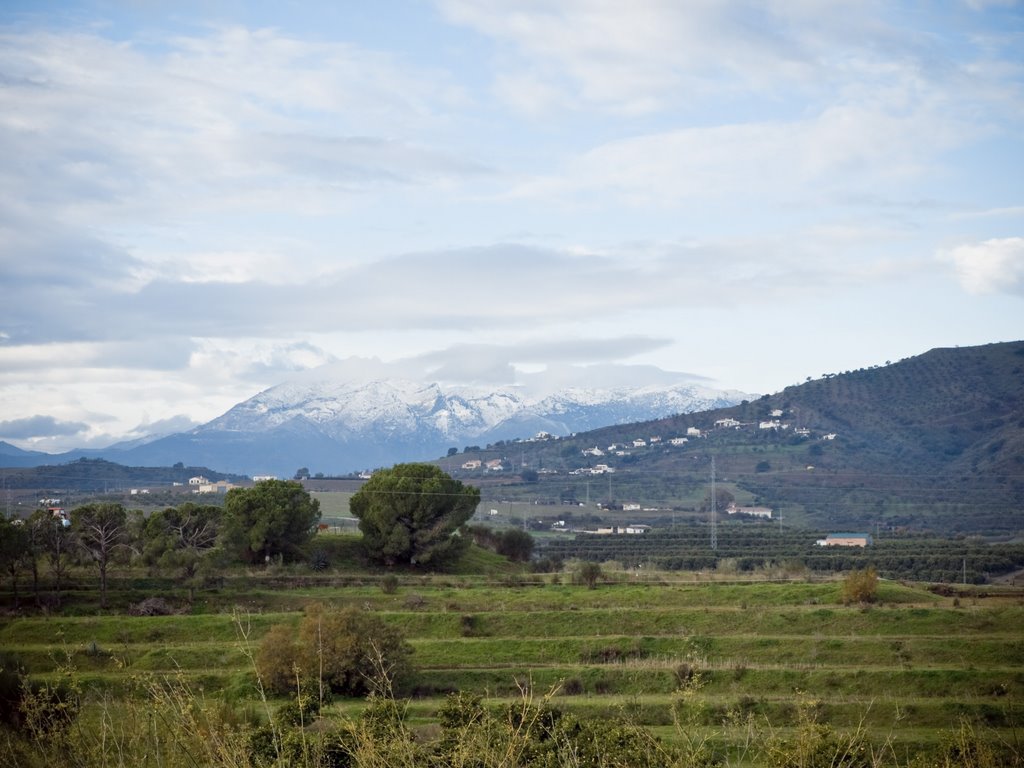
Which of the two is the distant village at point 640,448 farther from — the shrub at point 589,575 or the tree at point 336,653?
the tree at point 336,653

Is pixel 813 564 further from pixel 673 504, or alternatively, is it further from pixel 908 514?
pixel 673 504

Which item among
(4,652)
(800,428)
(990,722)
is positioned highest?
(800,428)

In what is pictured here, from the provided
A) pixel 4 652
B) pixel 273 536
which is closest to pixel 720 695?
pixel 4 652

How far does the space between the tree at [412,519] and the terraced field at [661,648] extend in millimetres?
7807

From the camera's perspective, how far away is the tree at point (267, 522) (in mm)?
47938

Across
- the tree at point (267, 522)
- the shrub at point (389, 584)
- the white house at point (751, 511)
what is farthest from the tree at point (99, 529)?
the white house at point (751, 511)

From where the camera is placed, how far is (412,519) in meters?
51.4

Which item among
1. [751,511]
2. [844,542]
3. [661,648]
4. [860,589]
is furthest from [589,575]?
[751,511]

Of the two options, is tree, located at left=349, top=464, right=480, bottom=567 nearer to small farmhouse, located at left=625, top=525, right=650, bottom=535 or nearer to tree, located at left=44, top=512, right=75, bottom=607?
tree, located at left=44, top=512, right=75, bottom=607

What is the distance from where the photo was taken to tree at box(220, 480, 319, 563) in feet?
157

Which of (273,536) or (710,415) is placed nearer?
(273,536)

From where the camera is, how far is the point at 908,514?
91.4 metres

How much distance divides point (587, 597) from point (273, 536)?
15.9 m

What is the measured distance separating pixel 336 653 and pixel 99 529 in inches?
646
